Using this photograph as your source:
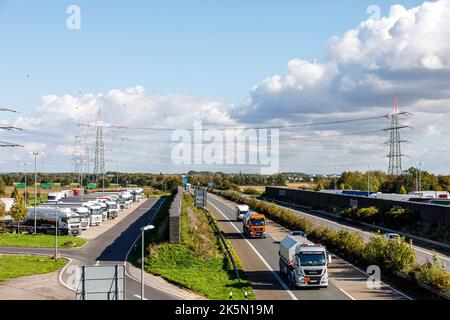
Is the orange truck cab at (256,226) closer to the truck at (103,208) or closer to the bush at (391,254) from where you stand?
the bush at (391,254)

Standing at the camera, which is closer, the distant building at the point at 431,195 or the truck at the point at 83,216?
the truck at the point at 83,216

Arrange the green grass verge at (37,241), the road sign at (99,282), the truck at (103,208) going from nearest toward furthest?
1. the road sign at (99,282)
2. the green grass verge at (37,241)
3. the truck at (103,208)

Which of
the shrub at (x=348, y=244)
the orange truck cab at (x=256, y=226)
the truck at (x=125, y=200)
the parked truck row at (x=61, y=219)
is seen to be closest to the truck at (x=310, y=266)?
the shrub at (x=348, y=244)

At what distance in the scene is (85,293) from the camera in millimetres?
22547

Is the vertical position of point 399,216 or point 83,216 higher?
point 399,216

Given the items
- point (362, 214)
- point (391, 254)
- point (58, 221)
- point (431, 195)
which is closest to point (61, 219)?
point (58, 221)

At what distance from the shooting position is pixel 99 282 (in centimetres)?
2264

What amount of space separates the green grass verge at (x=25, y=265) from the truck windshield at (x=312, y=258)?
922 inches

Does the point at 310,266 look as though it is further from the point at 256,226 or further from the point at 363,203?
the point at 363,203

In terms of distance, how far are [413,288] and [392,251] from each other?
4.73 m

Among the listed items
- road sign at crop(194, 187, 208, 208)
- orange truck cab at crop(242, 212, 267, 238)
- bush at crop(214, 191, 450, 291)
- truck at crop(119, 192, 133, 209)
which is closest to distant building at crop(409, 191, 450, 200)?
bush at crop(214, 191, 450, 291)

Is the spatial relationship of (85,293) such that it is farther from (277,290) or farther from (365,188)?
(365,188)

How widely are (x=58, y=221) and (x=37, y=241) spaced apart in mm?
5989

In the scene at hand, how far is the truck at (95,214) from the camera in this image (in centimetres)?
8188
